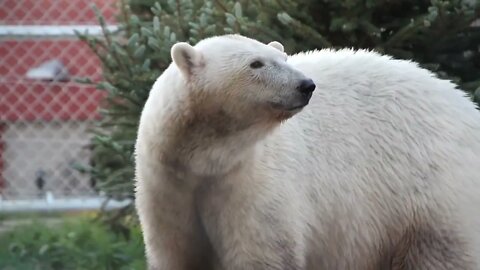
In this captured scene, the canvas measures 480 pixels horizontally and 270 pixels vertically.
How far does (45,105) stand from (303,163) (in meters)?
3.86

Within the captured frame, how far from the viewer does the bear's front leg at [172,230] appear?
182 inches

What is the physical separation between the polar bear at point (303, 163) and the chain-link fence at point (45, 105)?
3.45 meters

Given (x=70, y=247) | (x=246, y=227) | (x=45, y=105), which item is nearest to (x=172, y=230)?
(x=246, y=227)

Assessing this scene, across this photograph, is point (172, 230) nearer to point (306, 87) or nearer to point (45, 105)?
point (306, 87)

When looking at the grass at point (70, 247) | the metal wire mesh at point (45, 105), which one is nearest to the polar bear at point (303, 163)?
the grass at point (70, 247)

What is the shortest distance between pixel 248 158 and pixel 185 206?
303mm

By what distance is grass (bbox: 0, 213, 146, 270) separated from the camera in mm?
6602

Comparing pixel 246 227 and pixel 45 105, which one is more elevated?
pixel 246 227

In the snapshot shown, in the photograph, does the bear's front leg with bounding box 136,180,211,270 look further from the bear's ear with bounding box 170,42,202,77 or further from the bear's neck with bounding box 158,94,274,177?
the bear's ear with bounding box 170,42,202,77

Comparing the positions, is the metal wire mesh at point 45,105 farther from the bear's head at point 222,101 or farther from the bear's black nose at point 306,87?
the bear's black nose at point 306,87

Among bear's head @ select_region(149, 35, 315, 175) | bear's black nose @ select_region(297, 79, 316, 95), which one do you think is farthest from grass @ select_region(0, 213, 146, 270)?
A: bear's black nose @ select_region(297, 79, 316, 95)

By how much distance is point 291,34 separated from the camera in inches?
238

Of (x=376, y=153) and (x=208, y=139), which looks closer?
(x=208, y=139)

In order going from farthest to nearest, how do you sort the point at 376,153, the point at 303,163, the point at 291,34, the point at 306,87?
the point at 291,34
the point at 376,153
the point at 303,163
the point at 306,87
